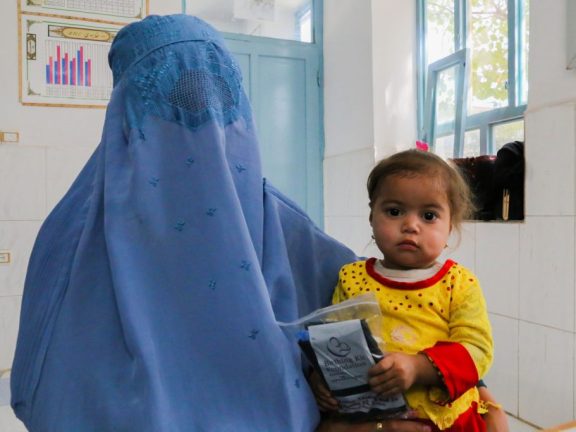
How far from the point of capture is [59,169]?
116 inches

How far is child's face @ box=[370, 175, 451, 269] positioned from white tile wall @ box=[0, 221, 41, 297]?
98.7 inches

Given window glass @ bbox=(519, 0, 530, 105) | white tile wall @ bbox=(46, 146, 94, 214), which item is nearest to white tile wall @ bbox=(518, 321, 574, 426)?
window glass @ bbox=(519, 0, 530, 105)

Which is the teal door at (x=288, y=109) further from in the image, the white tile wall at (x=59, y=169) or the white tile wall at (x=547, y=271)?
the white tile wall at (x=547, y=271)

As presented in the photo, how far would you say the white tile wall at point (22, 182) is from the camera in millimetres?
2855

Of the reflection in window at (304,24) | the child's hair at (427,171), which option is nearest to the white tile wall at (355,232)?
the reflection in window at (304,24)

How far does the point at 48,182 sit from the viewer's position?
116 inches

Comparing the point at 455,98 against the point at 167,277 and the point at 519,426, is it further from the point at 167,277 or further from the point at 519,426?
the point at 167,277

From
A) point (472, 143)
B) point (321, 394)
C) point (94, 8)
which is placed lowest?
point (321, 394)

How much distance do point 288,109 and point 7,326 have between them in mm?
2222

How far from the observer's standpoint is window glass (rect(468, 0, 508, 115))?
101 inches

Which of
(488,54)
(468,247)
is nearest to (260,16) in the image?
(488,54)

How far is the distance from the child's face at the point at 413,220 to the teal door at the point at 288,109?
273 centimetres

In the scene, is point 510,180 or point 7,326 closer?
point 510,180

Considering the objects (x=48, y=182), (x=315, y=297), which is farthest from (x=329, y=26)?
(x=315, y=297)
